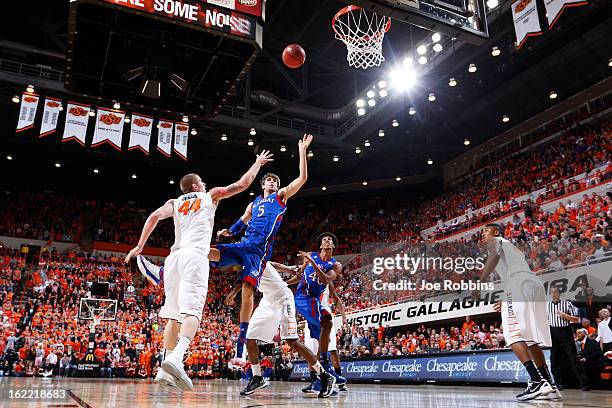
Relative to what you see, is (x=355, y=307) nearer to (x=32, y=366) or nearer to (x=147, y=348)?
(x=147, y=348)

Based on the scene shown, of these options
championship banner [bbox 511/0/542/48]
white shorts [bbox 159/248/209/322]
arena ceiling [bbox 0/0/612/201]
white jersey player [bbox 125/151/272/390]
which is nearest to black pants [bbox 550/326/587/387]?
white jersey player [bbox 125/151/272/390]

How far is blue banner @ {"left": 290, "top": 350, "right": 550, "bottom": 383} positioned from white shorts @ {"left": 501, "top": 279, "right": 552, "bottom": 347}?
397 centimetres

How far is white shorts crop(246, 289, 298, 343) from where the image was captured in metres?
6.24

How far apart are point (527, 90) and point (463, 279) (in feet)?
33.0

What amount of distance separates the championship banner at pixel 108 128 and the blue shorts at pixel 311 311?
12786mm

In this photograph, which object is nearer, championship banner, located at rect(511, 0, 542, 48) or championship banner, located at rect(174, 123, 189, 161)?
championship banner, located at rect(511, 0, 542, 48)

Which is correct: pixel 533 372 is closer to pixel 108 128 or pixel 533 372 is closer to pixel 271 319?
pixel 271 319

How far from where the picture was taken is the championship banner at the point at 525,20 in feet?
39.8

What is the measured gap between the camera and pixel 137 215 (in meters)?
31.9

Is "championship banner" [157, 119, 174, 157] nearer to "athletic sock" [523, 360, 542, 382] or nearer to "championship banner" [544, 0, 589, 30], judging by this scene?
"championship banner" [544, 0, 589, 30]

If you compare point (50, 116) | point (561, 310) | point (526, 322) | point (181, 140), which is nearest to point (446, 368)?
point (561, 310)

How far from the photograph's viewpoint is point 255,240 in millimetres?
5734

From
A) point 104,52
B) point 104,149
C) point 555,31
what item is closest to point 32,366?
point 104,149

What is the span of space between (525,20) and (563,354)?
326 inches
